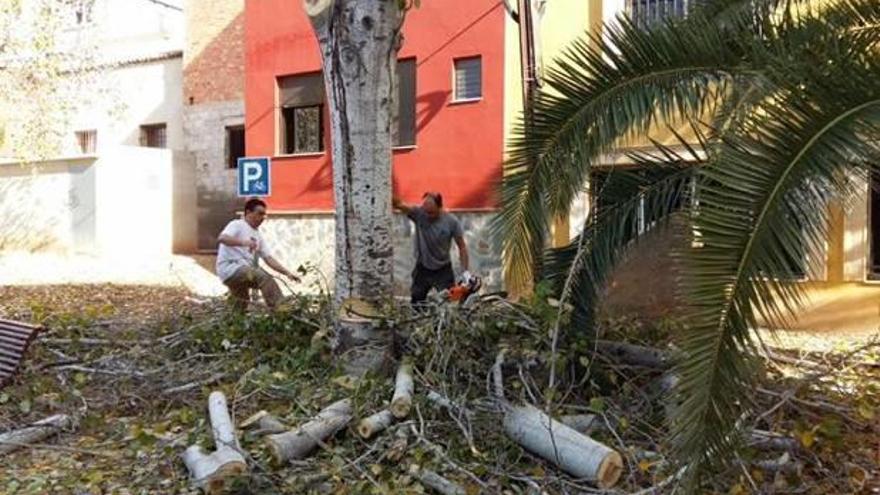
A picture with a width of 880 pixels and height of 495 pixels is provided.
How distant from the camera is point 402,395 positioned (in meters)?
5.16

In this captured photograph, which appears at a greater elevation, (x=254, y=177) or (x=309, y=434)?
(x=254, y=177)

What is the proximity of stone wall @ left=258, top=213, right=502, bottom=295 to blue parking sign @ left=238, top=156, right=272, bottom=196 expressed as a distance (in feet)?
5.02

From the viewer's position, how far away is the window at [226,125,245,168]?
20.7 meters

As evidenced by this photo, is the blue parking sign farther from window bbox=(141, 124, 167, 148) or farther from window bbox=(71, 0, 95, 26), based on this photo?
window bbox=(141, 124, 167, 148)

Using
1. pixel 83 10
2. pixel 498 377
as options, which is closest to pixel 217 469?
pixel 498 377

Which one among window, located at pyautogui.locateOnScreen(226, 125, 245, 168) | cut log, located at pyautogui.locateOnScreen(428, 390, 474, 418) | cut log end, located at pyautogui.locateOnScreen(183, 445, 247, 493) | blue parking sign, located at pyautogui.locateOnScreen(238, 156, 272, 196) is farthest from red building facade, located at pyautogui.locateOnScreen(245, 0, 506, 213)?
cut log end, located at pyautogui.locateOnScreen(183, 445, 247, 493)

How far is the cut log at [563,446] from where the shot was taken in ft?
14.4

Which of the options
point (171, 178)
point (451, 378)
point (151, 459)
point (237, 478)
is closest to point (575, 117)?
point (451, 378)

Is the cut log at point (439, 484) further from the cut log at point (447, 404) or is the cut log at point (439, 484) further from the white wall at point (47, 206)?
the white wall at point (47, 206)

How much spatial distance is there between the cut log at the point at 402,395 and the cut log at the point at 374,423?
47 millimetres

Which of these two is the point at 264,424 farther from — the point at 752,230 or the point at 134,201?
the point at 134,201

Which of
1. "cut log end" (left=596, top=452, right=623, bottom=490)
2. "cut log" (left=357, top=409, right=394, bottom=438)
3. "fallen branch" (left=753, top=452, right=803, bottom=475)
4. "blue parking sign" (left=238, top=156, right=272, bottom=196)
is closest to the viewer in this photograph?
"cut log end" (left=596, top=452, right=623, bottom=490)

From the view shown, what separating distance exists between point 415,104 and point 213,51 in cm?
914

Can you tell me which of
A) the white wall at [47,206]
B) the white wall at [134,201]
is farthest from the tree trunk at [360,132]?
the white wall at [47,206]
